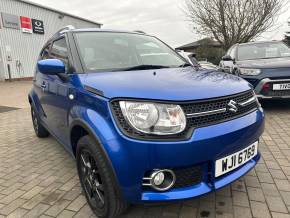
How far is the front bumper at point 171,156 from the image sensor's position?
1970mm

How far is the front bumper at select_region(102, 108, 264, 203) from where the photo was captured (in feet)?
6.46

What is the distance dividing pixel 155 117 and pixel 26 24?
2096 cm

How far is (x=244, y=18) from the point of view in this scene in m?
20.8

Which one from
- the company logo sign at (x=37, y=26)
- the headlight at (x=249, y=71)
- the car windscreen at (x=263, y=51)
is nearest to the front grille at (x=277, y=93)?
the headlight at (x=249, y=71)

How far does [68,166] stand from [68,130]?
1058 mm

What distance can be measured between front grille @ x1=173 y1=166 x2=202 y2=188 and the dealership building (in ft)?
61.7

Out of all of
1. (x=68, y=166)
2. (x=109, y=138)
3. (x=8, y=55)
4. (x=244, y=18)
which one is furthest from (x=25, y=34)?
(x=109, y=138)

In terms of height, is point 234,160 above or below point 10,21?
below

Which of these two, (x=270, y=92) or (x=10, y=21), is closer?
(x=270, y=92)

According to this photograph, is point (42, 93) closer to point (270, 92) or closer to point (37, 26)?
point (270, 92)

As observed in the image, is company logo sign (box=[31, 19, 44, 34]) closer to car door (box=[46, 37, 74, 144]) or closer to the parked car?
the parked car

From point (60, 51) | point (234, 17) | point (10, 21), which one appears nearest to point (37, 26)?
point (10, 21)

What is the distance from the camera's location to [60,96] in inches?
120

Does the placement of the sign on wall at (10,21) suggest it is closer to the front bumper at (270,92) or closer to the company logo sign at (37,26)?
the company logo sign at (37,26)
